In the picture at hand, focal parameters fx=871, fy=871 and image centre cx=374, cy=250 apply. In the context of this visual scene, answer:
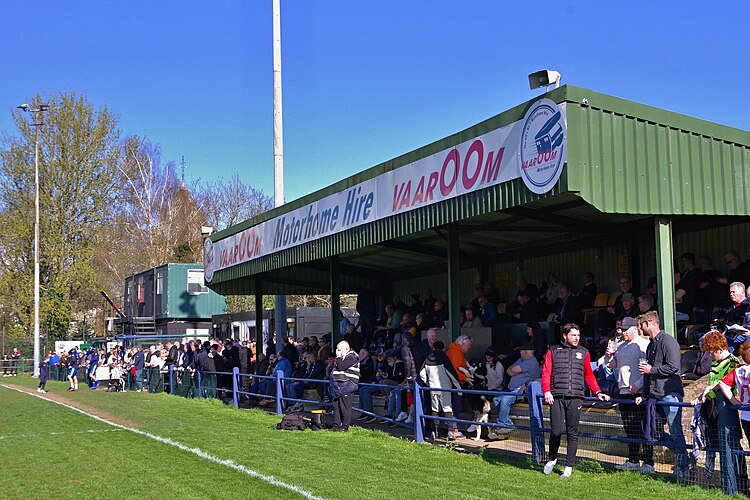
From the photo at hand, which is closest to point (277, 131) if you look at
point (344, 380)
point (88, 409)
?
point (88, 409)

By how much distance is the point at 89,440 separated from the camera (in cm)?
1402

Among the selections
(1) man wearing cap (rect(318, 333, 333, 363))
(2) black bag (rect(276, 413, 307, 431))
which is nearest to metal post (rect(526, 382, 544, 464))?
(2) black bag (rect(276, 413, 307, 431))

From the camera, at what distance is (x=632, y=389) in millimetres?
9891

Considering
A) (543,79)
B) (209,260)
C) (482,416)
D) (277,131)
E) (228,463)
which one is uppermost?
(277,131)

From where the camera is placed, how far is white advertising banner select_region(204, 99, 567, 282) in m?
10.6

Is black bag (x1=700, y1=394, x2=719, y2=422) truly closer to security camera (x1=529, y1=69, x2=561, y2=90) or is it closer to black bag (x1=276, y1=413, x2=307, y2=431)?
security camera (x1=529, y1=69, x2=561, y2=90)

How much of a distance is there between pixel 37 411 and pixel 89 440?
7.23 meters

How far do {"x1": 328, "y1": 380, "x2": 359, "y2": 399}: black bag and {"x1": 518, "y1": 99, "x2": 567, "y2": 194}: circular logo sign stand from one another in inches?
205

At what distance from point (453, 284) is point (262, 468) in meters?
4.66

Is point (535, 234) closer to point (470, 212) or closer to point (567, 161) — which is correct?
point (470, 212)

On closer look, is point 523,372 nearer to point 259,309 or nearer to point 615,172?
point 615,172

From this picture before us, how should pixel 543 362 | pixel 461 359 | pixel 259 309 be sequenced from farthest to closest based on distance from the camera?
pixel 259 309
pixel 461 359
pixel 543 362

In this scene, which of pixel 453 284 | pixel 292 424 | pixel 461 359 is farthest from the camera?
pixel 292 424

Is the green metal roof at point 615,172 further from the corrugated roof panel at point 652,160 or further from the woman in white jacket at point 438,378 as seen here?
the woman in white jacket at point 438,378
